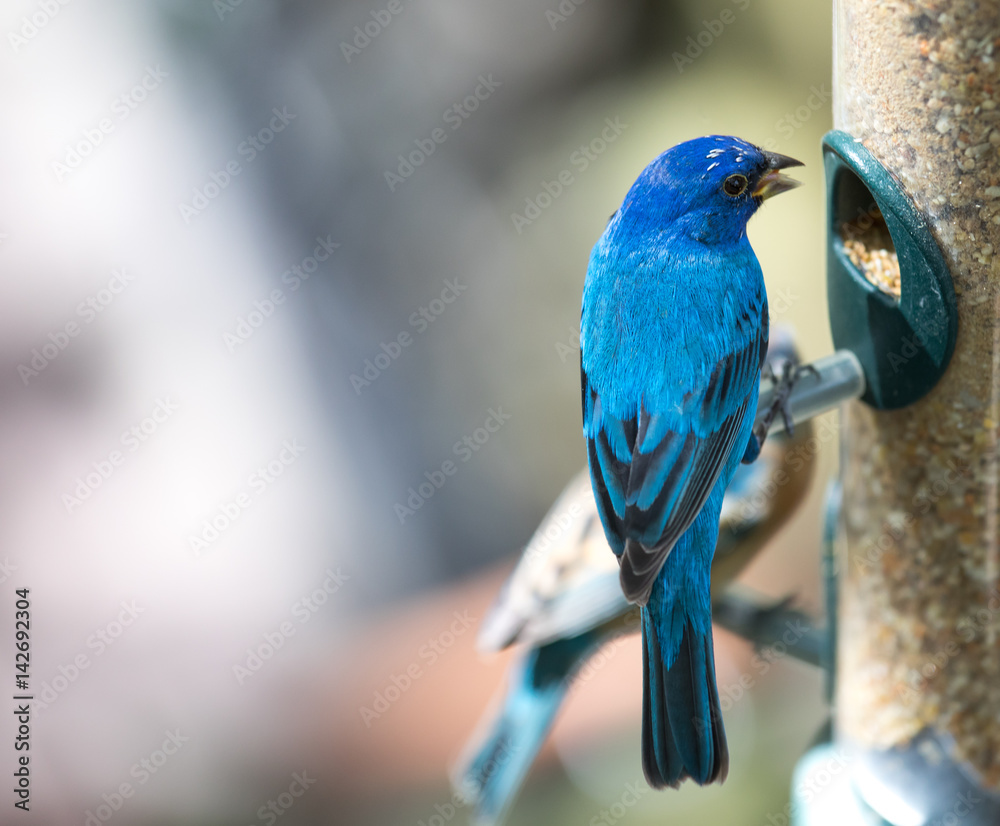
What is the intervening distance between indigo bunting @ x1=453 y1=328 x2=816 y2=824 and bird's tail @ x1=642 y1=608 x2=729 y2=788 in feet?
3.36

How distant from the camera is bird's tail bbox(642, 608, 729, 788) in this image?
120cm

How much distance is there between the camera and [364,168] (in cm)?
400

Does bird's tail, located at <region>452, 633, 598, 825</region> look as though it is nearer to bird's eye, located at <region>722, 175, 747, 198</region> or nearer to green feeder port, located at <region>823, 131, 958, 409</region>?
green feeder port, located at <region>823, 131, 958, 409</region>

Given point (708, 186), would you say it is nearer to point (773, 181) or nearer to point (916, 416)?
point (773, 181)

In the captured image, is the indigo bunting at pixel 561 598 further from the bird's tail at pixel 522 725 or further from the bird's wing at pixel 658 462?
the bird's wing at pixel 658 462

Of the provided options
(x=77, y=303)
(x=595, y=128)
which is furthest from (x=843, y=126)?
(x=77, y=303)

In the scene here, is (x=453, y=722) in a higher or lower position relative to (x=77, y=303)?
lower

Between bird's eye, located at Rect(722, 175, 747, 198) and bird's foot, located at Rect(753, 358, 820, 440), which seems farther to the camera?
bird's foot, located at Rect(753, 358, 820, 440)

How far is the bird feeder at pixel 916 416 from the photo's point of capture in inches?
57.7

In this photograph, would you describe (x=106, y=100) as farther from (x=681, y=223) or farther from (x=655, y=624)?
(x=655, y=624)

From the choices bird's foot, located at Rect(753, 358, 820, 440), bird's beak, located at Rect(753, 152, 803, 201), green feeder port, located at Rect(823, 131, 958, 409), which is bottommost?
bird's foot, located at Rect(753, 358, 820, 440)

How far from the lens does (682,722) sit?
1212 mm

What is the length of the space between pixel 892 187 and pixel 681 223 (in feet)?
1.36

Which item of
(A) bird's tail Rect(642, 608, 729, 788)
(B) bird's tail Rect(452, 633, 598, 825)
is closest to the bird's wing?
(A) bird's tail Rect(642, 608, 729, 788)
